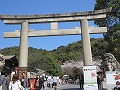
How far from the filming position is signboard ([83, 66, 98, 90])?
1266cm

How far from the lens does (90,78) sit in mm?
12711

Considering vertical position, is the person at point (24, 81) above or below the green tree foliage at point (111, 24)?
below

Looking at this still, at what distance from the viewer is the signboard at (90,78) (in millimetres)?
12656

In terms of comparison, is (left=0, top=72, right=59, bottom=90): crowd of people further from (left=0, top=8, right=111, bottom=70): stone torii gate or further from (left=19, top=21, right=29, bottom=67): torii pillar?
(left=0, top=8, right=111, bottom=70): stone torii gate

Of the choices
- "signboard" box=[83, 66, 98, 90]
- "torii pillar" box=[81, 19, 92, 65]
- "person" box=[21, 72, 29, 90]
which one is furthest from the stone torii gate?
"signboard" box=[83, 66, 98, 90]

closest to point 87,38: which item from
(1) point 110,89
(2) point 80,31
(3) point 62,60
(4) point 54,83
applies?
(2) point 80,31

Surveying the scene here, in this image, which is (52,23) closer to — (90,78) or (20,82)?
(90,78)

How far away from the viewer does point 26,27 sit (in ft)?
74.7

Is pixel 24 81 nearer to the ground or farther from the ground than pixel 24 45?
nearer to the ground

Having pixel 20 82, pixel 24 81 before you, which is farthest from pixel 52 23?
pixel 20 82

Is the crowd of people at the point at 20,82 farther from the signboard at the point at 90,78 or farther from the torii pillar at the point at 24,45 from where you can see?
the signboard at the point at 90,78

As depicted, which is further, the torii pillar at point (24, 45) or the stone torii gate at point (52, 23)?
the stone torii gate at point (52, 23)

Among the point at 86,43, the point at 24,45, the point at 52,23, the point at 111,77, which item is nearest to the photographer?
the point at 111,77

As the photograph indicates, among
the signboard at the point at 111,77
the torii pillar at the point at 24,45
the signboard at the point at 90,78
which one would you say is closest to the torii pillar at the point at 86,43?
the torii pillar at the point at 24,45
